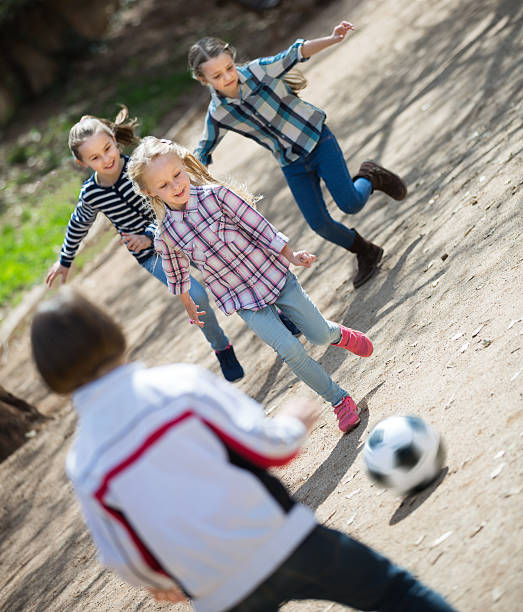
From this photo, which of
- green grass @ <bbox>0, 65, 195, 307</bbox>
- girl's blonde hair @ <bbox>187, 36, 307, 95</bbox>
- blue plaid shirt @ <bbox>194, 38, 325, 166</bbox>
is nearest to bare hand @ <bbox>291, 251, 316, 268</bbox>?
blue plaid shirt @ <bbox>194, 38, 325, 166</bbox>

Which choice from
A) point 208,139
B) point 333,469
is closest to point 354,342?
point 333,469

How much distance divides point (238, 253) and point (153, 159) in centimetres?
66

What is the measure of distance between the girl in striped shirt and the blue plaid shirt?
74 centimetres

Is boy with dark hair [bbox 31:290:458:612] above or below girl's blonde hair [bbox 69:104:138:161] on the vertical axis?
below

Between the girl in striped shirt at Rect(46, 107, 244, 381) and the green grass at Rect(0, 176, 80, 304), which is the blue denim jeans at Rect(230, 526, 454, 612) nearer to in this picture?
the girl in striped shirt at Rect(46, 107, 244, 381)

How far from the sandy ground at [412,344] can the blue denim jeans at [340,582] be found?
1.47 ft

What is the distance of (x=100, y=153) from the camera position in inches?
204

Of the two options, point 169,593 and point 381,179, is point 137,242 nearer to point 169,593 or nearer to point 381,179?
point 381,179

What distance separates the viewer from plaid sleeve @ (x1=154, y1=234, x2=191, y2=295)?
4.30 metres

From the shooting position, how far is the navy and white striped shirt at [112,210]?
212 inches

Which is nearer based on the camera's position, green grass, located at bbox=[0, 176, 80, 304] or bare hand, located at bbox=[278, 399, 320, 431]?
bare hand, located at bbox=[278, 399, 320, 431]

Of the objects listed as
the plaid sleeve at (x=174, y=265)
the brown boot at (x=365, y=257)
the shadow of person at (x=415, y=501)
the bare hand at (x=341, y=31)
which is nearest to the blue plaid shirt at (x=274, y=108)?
the bare hand at (x=341, y=31)

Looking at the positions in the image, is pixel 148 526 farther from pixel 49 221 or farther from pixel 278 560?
pixel 49 221

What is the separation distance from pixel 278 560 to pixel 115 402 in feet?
2.10
